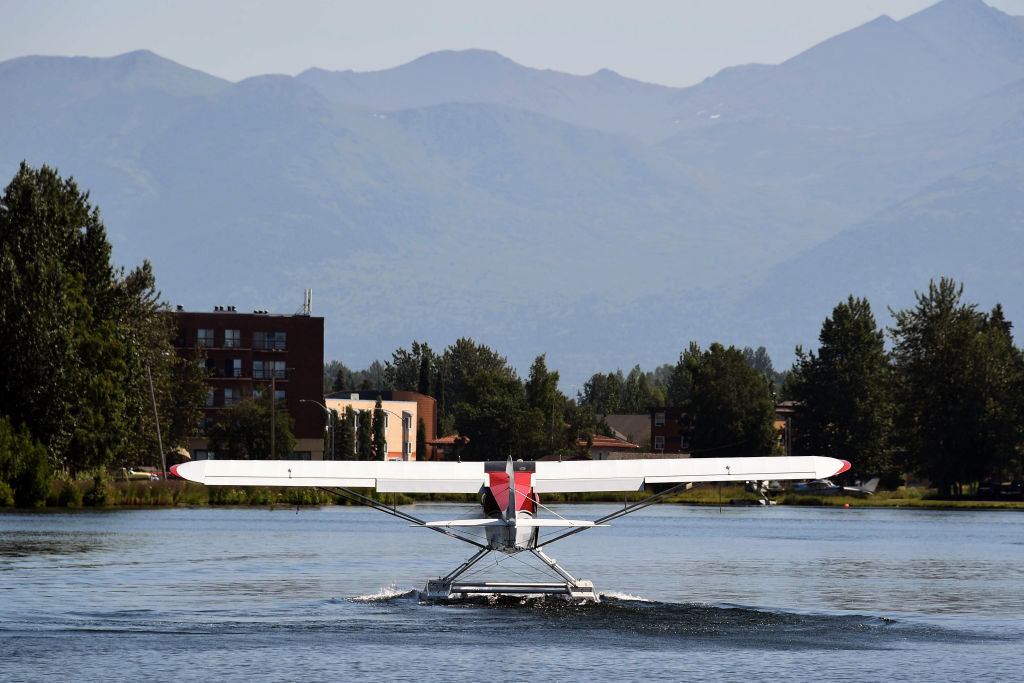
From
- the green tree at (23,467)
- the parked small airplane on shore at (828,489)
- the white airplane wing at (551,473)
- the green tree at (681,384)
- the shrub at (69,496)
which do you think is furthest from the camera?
the green tree at (681,384)

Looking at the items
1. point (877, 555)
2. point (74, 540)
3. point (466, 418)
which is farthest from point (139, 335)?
point (877, 555)

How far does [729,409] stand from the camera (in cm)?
11688

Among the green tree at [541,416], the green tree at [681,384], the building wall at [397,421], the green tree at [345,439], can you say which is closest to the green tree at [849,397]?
the green tree at [541,416]

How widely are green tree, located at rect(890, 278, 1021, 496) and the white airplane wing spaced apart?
69326mm

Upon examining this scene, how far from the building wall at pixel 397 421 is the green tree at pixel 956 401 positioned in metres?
61.7

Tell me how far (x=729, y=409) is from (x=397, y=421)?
48.7 meters

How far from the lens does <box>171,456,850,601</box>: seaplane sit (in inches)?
1002

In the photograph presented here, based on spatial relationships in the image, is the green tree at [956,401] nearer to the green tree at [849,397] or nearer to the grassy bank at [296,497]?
the grassy bank at [296,497]

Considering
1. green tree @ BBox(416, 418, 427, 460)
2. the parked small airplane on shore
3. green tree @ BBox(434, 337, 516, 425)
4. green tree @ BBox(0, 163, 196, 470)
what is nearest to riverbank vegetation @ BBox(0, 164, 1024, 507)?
green tree @ BBox(0, 163, 196, 470)

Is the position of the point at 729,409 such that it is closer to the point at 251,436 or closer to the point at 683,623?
the point at 251,436

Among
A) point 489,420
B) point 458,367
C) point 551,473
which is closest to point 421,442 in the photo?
point 458,367

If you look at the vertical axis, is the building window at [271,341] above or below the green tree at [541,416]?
above

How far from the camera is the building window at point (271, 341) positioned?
447 ft

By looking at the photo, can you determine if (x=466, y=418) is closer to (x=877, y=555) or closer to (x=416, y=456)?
(x=416, y=456)
